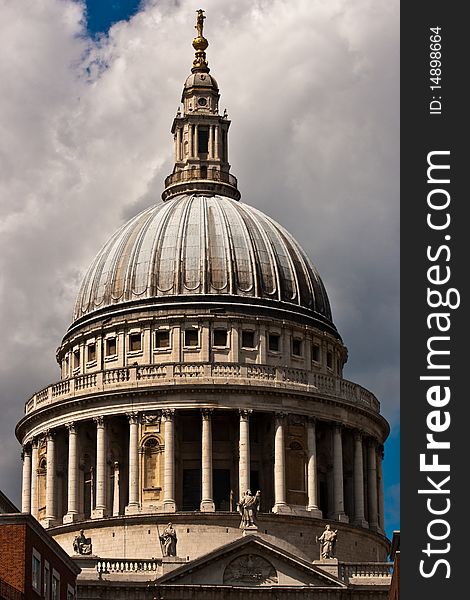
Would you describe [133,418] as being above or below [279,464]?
above

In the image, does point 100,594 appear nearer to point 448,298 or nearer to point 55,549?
point 55,549

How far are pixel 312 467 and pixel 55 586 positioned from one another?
39.5m

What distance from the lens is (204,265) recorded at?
123562 millimetres

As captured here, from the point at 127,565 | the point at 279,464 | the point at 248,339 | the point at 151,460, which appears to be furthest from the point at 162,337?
A: the point at 127,565

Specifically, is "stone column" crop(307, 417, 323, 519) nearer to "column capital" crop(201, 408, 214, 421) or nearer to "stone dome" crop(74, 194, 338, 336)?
"column capital" crop(201, 408, 214, 421)

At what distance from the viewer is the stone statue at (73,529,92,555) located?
352ft

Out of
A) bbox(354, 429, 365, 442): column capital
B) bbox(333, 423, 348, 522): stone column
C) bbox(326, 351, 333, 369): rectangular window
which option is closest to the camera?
bbox(333, 423, 348, 522): stone column

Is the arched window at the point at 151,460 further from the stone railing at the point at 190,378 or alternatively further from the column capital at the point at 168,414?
the stone railing at the point at 190,378

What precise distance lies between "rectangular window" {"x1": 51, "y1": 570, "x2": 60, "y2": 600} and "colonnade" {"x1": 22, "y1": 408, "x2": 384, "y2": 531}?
106ft

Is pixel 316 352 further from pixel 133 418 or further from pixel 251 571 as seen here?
pixel 251 571

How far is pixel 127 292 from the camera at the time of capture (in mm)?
123875

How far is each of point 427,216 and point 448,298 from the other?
7.41 feet

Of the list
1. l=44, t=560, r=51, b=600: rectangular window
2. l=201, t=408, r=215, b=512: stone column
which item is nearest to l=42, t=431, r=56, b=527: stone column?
l=201, t=408, r=215, b=512: stone column

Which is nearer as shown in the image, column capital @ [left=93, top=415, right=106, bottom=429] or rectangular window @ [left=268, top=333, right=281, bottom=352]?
column capital @ [left=93, top=415, right=106, bottom=429]
